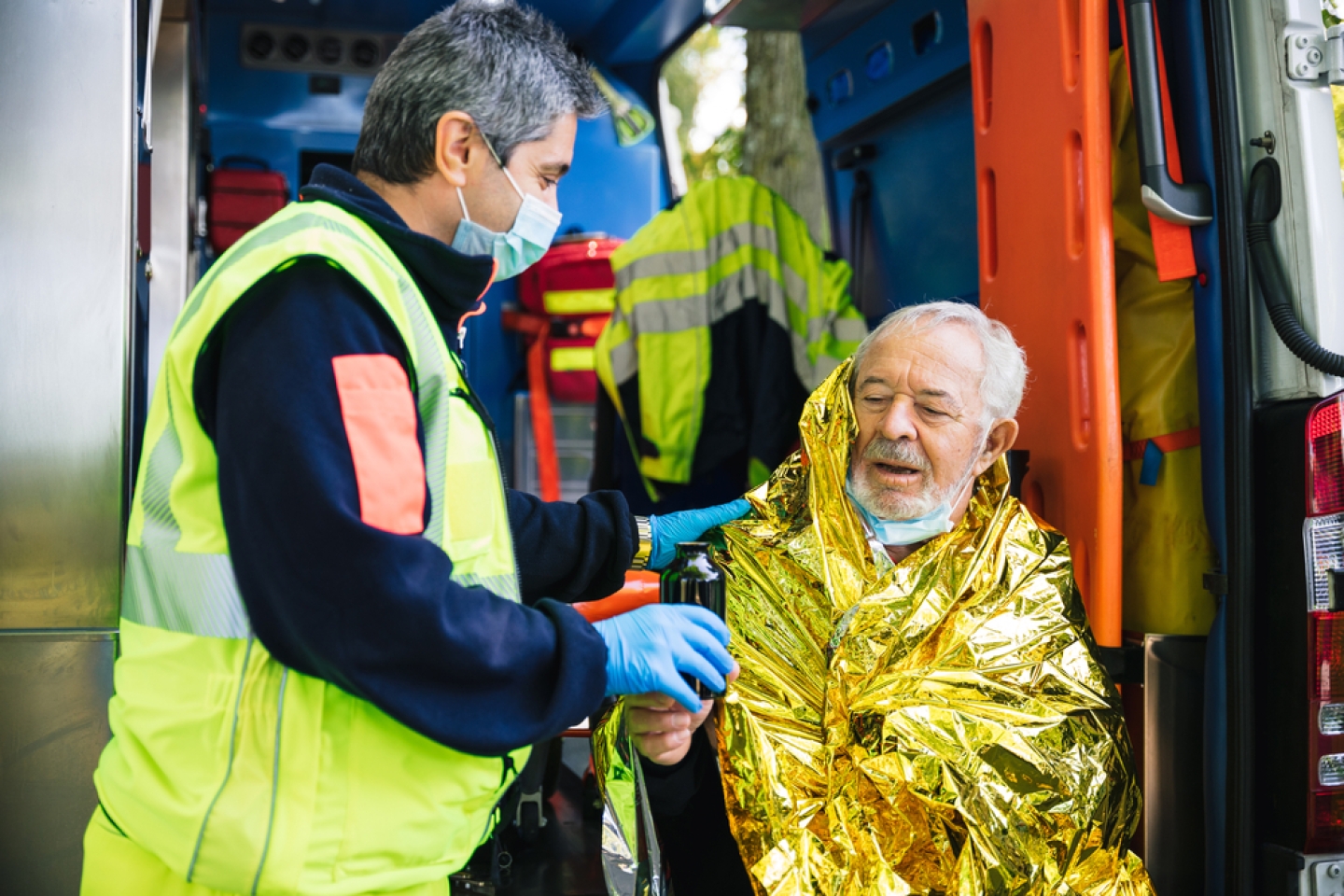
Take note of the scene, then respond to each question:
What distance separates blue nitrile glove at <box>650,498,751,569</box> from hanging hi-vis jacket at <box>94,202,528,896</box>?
0.98m

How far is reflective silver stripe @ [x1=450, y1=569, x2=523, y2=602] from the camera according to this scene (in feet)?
4.42

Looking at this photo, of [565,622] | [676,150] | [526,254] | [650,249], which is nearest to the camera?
[565,622]

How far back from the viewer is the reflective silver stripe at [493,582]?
1.35 meters

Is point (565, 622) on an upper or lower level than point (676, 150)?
lower

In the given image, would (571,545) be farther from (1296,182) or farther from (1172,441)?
(1296,182)

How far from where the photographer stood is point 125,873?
1.37 metres

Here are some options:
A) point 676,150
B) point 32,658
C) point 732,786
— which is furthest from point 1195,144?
point 676,150

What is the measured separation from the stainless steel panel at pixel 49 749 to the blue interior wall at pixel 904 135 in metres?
2.42

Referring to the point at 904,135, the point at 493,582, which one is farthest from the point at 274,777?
the point at 904,135

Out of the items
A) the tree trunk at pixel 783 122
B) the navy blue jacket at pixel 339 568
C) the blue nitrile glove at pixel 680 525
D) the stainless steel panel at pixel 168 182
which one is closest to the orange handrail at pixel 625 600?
the blue nitrile glove at pixel 680 525

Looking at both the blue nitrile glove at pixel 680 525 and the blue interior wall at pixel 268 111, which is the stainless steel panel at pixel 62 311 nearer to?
the blue nitrile glove at pixel 680 525

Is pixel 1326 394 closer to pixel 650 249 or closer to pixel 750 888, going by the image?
pixel 750 888

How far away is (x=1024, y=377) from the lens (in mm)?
2477

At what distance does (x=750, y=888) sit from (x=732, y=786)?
0.25 meters
